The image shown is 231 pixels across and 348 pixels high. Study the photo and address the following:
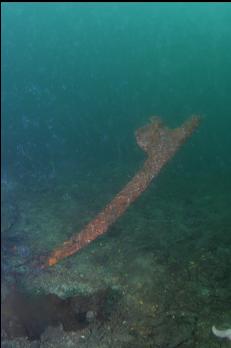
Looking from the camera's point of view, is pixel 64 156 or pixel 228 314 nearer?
pixel 228 314

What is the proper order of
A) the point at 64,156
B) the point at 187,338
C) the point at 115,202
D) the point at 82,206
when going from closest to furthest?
1. the point at 187,338
2. the point at 115,202
3. the point at 82,206
4. the point at 64,156

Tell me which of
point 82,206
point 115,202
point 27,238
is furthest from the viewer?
point 82,206

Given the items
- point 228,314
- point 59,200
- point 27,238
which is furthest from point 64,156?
point 228,314

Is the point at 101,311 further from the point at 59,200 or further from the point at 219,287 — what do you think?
the point at 59,200

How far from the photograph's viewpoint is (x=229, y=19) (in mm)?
124812

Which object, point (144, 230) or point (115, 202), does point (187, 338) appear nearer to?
point (115, 202)

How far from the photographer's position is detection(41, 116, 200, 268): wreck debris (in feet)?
21.1

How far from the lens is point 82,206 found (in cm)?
1033

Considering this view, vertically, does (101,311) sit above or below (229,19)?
below

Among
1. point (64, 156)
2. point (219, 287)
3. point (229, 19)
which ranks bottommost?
point (219, 287)

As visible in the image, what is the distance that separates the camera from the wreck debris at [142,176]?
642 centimetres

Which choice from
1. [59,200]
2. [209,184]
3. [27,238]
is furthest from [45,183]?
[209,184]

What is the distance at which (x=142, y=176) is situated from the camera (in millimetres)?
6605

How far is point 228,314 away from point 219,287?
2.37 ft
